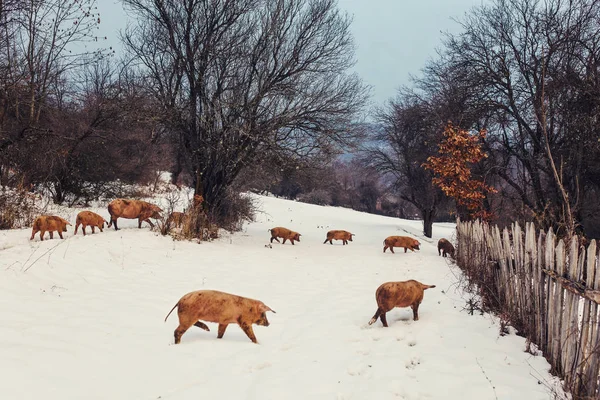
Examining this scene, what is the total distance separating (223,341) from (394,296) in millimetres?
2278

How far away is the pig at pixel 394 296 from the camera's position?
15.6 feet

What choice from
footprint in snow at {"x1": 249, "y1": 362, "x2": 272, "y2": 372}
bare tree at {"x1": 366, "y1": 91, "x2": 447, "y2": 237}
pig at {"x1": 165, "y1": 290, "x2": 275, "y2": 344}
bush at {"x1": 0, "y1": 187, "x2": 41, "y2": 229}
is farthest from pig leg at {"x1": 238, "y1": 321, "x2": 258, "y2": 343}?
bare tree at {"x1": 366, "y1": 91, "x2": 447, "y2": 237}

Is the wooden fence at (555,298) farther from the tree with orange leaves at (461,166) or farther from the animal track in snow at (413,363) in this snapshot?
the tree with orange leaves at (461,166)

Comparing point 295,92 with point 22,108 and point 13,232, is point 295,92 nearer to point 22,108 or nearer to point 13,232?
point 13,232

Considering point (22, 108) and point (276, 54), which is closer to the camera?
point (276, 54)

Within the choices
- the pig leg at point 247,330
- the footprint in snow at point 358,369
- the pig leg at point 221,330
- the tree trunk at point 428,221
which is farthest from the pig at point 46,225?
the tree trunk at point 428,221

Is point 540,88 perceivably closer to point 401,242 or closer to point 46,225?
point 401,242

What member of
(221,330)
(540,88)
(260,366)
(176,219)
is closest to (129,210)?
(176,219)

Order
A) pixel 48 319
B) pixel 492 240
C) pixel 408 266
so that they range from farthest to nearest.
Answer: pixel 408 266 → pixel 492 240 → pixel 48 319

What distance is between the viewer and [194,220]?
10781 mm

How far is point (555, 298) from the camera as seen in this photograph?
335 cm

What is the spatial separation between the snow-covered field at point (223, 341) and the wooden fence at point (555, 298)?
9.9 inches

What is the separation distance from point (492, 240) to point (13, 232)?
10267 millimetres

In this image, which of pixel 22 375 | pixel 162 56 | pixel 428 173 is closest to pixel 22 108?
pixel 162 56
